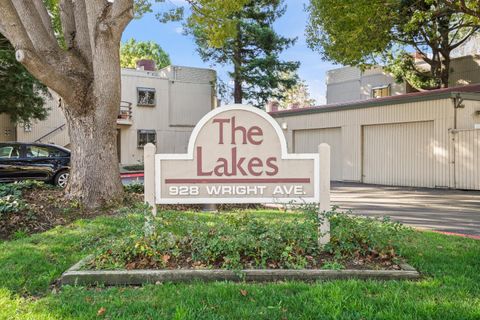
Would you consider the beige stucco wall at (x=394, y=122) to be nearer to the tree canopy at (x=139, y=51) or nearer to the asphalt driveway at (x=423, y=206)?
the asphalt driveway at (x=423, y=206)

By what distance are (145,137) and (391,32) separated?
16.9m

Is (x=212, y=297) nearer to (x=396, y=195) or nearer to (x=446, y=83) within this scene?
(x=396, y=195)

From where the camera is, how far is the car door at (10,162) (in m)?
11.8

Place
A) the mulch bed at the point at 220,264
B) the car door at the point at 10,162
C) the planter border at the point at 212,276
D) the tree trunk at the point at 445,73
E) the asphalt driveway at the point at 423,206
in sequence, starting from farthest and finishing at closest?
the tree trunk at the point at 445,73 → the car door at the point at 10,162 → the asphalt driveway at the point at 423,206 → the mulch bed at the point at 220,264 → the planter border at the point at 212,276

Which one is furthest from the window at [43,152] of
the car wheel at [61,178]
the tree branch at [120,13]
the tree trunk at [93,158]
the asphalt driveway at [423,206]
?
the tree branch at [120,13]

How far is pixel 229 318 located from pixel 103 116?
5.60m

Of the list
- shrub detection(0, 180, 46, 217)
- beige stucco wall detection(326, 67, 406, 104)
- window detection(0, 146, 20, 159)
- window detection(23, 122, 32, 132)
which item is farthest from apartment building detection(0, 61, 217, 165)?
shrub detection(0, 180, 46, 217)

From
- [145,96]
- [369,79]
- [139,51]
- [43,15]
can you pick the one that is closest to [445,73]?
[369,79]

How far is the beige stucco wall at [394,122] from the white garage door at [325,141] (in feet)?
0.23

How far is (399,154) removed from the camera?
1577 cm

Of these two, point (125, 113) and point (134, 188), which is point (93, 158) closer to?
point (134, 188)

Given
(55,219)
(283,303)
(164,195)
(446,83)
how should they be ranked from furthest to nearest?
(446,83) → (55,219) → (164,195) → (283,303)

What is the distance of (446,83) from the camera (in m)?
23.2

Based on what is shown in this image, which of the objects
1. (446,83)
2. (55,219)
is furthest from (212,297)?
(446,83)
